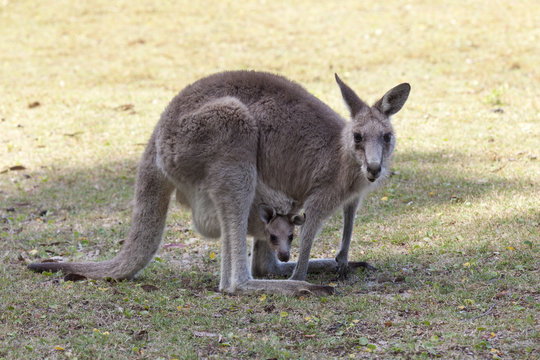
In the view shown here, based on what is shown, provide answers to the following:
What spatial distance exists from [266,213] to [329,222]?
136 centimetres

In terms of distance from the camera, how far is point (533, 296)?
12.9 feet

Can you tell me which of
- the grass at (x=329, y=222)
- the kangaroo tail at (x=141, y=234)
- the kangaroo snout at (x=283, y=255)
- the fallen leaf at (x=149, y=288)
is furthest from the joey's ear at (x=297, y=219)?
the fallen leaf at (x=149, y=288)

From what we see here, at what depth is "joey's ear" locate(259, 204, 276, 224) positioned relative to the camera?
4.55m

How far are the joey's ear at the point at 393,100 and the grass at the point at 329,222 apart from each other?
1.11 metres

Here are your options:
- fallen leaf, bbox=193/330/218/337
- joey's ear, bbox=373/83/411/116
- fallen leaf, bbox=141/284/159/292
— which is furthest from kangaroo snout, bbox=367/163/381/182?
fallen leaf, bbox=141/284/159/292

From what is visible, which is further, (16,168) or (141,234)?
(16,168)

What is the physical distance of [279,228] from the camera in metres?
4.59

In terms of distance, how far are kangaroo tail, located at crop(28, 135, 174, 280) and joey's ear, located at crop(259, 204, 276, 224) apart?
0.64 meters

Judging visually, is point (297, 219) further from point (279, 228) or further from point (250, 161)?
point (250, 161)

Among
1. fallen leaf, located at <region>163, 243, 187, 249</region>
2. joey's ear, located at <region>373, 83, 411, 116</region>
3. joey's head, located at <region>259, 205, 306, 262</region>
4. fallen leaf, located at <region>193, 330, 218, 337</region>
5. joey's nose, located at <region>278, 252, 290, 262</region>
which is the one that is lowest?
fallen leaf, located at <region>163, 243, 187, 249</region>

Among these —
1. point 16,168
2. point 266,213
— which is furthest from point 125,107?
point 266,213

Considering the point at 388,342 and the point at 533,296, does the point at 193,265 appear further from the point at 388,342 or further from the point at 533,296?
the point at 533,296

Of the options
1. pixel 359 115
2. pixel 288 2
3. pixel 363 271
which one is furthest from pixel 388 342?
pixel 288 2

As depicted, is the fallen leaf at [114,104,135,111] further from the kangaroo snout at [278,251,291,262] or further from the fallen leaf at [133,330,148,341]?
the fallen leaf at [133,330,148,341]
